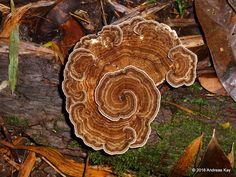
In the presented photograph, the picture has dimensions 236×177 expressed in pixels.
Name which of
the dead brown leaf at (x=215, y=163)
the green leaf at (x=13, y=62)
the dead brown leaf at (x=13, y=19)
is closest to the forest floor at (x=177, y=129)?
the dead brown leaf at (x=215, y=163)

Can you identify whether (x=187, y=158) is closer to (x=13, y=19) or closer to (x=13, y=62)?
(x=13, y=62)

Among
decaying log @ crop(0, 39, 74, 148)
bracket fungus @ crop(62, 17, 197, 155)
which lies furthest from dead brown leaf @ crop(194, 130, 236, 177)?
decaying log @ crop(0, 39, 74, 148)

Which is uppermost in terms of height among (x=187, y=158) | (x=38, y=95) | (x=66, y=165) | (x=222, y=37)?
Result: (x=222, y=37)

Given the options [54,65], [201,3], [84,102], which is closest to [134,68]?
[84,102]

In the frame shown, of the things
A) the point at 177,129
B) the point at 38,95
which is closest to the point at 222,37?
the point at 177,129

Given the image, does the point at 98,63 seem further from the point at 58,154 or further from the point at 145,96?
the point at 58,154

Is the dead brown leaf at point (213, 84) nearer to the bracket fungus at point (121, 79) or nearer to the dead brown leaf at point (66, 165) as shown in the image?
the bracket fungus at point (121, 79)
